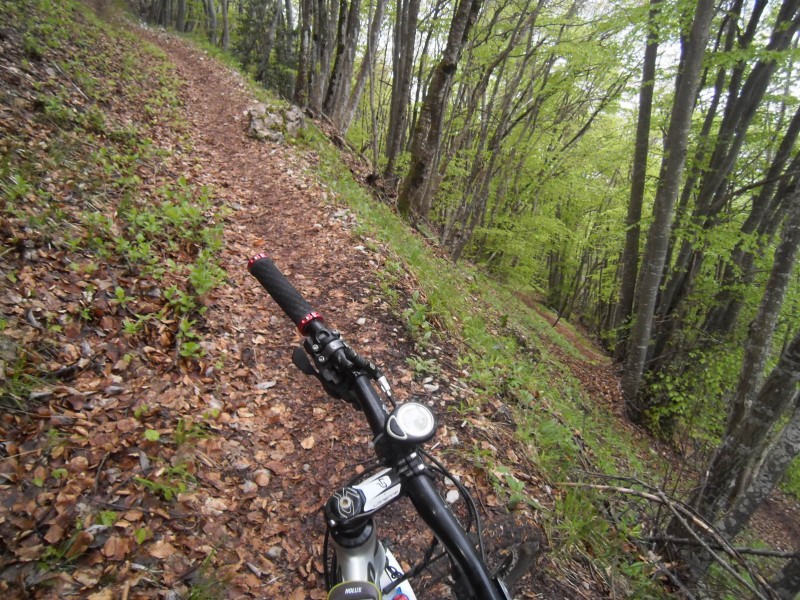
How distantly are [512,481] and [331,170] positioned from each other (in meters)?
8.76

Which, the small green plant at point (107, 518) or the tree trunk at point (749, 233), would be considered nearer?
the small green plant at point (107, 518)

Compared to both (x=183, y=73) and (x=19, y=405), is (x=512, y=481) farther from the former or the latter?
(x=183, y=73)

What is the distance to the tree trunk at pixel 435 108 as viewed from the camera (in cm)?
823

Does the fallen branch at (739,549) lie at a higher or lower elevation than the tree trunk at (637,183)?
lower

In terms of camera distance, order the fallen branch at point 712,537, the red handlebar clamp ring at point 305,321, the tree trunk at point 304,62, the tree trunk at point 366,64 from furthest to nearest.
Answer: the tree trunk at point 304,62
the tree trunk at point 366,64
the fallen branch at point 712,537
the red handlebar clamp ring at point 305,321

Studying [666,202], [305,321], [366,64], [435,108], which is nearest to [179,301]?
[305,321]

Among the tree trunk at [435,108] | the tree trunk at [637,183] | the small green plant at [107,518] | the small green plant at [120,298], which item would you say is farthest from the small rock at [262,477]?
the tree trunk at [637,183]

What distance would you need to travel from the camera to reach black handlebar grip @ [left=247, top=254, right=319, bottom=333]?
167 centimetres

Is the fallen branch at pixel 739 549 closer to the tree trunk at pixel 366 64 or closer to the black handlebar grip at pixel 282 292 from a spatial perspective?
the black handlebar grip at pixel 282 292

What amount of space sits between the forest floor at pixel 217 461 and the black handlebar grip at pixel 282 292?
66.0 inches

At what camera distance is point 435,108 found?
29.4 feet

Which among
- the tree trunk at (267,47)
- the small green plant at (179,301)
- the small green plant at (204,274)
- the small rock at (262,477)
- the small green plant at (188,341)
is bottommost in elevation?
the small rock at (262,477)

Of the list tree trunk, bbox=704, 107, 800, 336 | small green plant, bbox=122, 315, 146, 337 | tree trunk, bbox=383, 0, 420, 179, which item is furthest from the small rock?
tree trunk, bbox=383, 0, 420, 179

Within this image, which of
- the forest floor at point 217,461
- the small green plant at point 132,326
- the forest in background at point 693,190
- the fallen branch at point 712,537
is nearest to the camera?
the forest floor at point 217,461
